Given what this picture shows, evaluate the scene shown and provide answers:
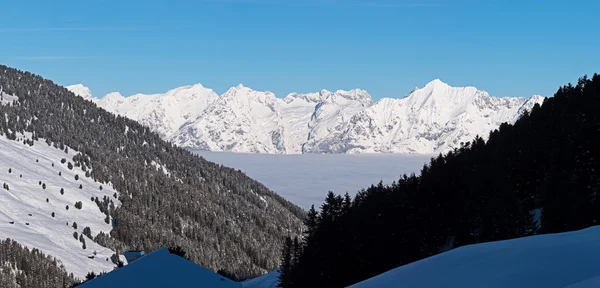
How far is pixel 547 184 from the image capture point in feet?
181

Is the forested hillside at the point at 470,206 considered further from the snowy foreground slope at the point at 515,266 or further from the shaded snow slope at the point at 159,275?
the snowy foreground slope at the point at 515,266

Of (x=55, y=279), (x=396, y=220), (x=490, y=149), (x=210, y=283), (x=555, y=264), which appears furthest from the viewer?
(x=55, y=279)

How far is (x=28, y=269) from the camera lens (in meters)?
167

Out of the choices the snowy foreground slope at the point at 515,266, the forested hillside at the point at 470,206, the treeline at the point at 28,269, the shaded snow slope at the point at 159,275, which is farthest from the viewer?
the treeline at the point at 28,269

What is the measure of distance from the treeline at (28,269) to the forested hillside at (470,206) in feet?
346

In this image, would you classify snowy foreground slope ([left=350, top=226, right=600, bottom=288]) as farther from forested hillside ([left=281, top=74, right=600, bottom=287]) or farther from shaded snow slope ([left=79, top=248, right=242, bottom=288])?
shaded snow slope ([left=79, top=248, right=242, bottom=288])

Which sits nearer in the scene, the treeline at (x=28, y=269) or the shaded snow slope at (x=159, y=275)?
the shaded snow slope at (x=159, y=275)

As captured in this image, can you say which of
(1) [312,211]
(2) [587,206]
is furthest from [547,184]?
(1) [312,211]

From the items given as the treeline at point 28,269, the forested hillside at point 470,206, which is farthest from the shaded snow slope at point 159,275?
the treeline at point 28,269

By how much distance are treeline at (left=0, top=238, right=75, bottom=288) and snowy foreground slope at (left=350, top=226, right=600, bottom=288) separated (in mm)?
150782

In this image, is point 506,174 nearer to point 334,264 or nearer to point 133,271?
point 334,264

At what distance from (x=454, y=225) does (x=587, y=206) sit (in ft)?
56.1

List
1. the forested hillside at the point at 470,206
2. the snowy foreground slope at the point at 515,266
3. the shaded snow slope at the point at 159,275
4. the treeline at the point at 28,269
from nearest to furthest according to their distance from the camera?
the snowy foreground slope at the point at 515,266, the shaded snow slope at the point at 159,275, the forested hillside at the point at 470,206, the treeline at the point at 28,269

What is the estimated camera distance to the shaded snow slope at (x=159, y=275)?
4953 cm
